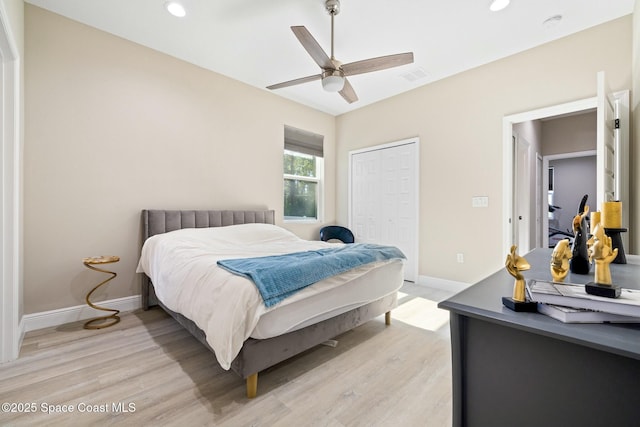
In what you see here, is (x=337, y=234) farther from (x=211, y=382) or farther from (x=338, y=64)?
(x=211, y=382)

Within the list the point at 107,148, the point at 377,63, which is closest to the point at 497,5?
the point at 377,63

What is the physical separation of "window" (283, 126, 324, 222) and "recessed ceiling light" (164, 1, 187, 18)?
2040 millimetres

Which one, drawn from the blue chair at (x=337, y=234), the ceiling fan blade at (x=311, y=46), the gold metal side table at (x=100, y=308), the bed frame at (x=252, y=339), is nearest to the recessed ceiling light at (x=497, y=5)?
the ceiling fan blade at (x=311, y=46)

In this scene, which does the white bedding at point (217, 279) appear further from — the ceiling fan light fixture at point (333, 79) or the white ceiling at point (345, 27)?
the white ceiling at point (345, 27)

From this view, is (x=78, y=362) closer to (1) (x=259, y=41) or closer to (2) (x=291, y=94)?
(1) (x=259, y=41)

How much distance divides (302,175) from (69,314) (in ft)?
11.1

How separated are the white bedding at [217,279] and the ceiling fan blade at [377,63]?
1.67 meters

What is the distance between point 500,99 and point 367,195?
7.17 feet

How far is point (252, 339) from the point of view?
60.5 inches

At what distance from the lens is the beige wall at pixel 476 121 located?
2604mm

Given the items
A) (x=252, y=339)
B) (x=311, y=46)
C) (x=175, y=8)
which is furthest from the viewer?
(x=175, y=8)

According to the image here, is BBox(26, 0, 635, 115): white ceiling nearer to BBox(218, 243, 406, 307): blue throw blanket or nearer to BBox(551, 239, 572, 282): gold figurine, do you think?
BBox(218, 243, 406, 307): blue throw blanket

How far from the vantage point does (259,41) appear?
9.33 feet

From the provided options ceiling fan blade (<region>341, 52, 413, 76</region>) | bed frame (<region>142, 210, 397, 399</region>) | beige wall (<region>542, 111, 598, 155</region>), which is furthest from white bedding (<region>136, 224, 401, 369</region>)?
beige wall (<region>542, 111, 598, 155</region>)
